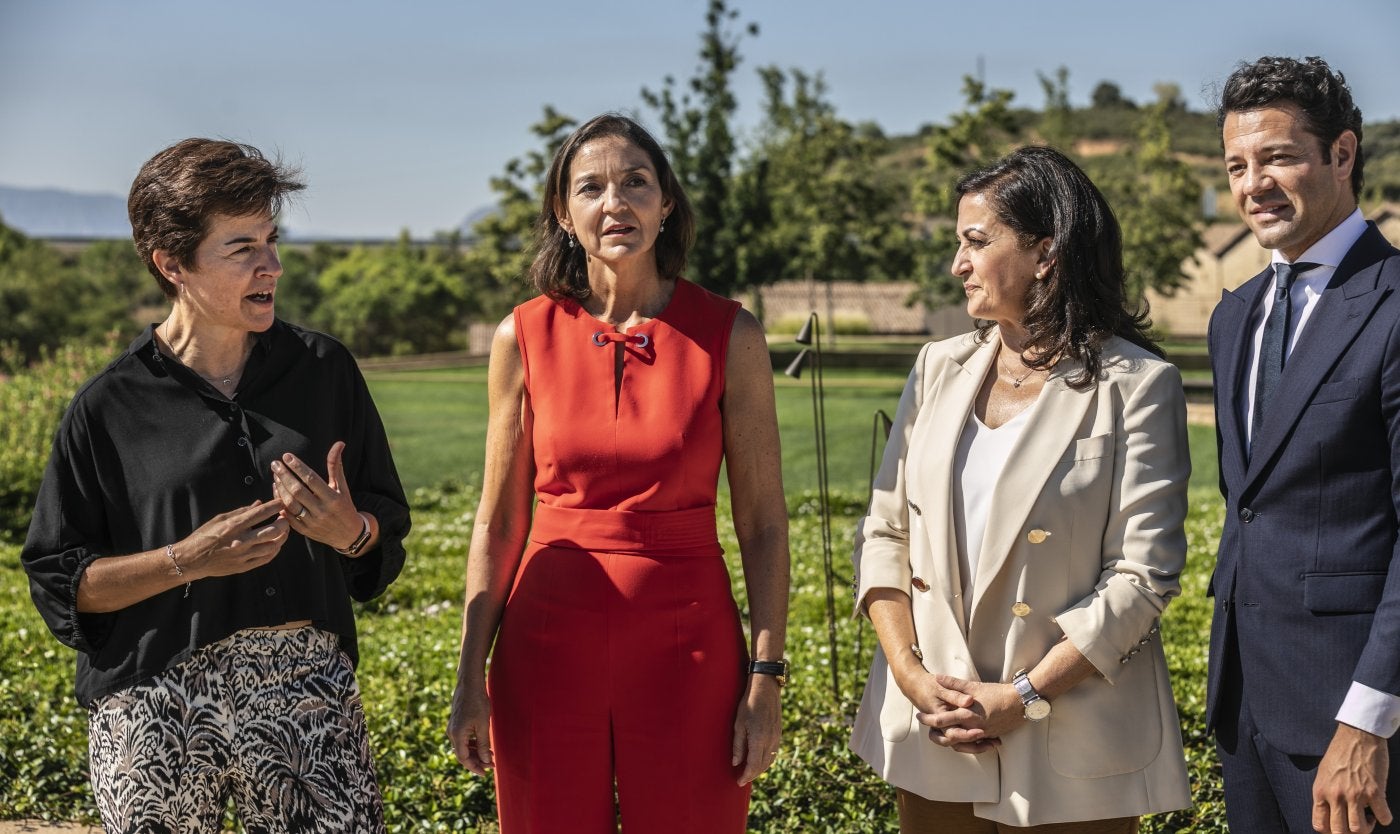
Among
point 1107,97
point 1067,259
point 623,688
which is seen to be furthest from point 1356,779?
point 1107,97

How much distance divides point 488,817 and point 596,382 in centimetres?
263

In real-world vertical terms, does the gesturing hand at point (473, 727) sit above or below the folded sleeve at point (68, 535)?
below

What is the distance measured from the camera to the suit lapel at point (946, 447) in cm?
297

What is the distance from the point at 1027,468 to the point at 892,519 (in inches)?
15.9

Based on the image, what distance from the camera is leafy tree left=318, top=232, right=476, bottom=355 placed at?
174 feet

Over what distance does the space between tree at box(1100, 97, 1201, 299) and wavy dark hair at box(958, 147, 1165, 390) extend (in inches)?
1102

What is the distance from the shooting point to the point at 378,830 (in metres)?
2.88

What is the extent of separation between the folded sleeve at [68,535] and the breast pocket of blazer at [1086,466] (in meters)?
2.10

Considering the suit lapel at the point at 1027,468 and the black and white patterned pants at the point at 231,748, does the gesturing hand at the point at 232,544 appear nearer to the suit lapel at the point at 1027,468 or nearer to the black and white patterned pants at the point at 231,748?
the black and white patterned pants at the point at 231,748

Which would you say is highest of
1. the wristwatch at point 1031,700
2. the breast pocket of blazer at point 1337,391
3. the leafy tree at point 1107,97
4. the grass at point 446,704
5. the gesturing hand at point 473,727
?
the leafy tree at point 1107,97

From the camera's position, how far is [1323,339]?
2711 millimetres

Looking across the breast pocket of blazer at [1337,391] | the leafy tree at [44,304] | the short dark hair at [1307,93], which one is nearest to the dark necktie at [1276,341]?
the breast pocket of blazer at [1337,391]

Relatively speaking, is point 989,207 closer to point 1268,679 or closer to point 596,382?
point 596,382

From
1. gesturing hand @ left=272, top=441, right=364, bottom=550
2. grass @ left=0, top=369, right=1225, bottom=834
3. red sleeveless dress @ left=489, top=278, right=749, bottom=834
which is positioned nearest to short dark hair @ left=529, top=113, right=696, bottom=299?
red sleeveless dress @ left=489, top=278, right=749, bottom=834
